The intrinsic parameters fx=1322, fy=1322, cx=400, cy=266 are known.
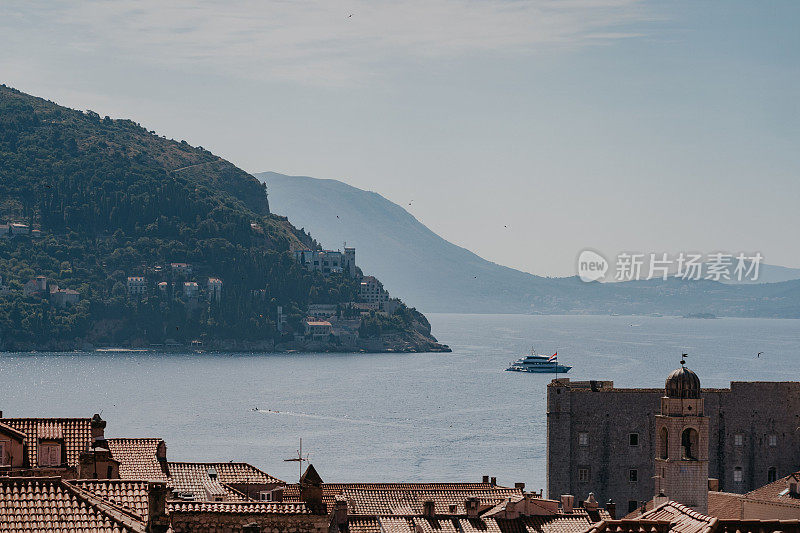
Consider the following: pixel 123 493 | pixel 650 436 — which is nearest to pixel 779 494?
pixel 650 436

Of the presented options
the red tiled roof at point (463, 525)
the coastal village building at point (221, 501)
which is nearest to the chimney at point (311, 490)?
the coastal village building at point (221, 501)

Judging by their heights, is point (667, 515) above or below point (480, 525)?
above

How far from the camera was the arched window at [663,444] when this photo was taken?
150ft

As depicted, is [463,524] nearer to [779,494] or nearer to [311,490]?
[779,494]

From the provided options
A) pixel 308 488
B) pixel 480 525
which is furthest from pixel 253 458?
pixel 308 488

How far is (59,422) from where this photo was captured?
32656 mm

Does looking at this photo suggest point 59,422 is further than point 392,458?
No

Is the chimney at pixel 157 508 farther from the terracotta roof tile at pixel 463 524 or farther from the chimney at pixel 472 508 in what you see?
the chimney at pixel 472 508

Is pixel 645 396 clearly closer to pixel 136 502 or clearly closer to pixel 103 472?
pixel 103 472


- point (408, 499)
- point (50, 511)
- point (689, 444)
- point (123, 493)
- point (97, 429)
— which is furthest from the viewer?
point (408, 499)

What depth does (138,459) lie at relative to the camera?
41.4 meters

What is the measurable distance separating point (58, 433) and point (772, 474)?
51347mm

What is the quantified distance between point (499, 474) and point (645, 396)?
151ft

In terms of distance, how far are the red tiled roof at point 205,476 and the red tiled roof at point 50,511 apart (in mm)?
19018
